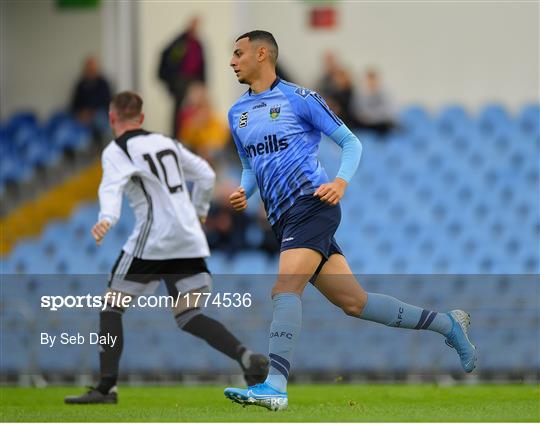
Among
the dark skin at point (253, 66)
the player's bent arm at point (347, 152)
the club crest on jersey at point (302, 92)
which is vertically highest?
the dark skin at point (253, 66)

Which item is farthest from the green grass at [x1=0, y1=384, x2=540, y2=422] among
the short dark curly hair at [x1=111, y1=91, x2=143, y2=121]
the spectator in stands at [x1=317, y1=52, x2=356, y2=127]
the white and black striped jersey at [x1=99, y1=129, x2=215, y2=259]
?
the spectator in stands at [x1=317, y1=52, x2=356, y2=127]

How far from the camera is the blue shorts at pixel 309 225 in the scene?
8.27m

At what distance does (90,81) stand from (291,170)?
494 inches

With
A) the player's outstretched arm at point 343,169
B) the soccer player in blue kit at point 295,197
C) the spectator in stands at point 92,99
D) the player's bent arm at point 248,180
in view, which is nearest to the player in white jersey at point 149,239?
the player's bent arm at point 248,180

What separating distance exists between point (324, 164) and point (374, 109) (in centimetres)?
131

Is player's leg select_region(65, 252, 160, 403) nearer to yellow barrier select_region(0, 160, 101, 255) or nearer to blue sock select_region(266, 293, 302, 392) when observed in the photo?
blue sock select_region(266, 293, 302, 392)

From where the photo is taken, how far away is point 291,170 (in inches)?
332

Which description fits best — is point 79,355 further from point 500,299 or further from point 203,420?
point 203,420

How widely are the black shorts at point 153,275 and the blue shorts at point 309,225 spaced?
1677mm

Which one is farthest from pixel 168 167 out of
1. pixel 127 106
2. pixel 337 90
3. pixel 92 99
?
pixel 92 99

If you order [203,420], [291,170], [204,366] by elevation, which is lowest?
[204,366]

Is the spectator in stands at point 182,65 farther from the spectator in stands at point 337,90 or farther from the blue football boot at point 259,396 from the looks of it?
the blue football boot at point 259,396

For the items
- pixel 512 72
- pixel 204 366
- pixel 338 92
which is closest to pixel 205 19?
pixel 338 92

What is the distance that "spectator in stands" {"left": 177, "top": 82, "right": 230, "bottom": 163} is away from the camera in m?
18.6
